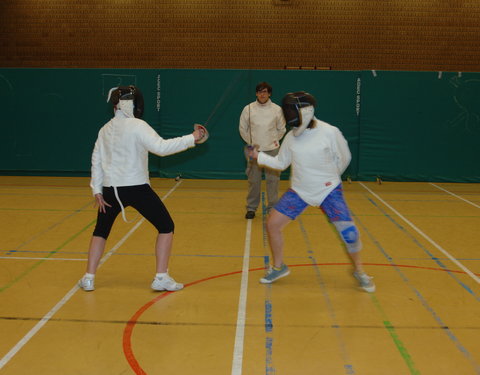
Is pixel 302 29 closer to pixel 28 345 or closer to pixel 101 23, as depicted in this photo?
pixel 101 23

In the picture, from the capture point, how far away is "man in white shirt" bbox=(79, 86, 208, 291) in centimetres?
467

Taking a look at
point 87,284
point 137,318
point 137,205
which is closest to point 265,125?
point 137,205

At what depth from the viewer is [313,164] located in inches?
188

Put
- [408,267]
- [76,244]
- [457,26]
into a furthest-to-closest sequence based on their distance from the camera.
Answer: [457,26]
[76,244]
[408,267]

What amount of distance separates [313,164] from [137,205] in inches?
60.1

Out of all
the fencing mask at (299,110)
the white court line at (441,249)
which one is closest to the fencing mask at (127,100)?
the fencing mask at (299,110)

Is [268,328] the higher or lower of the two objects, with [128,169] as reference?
lower

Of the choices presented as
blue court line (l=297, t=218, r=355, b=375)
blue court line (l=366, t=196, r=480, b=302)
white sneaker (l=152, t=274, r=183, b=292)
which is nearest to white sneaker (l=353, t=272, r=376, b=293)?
blue court line (l=297, t=218, r=355, b=375)

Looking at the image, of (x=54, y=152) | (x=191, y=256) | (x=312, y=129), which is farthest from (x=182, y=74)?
(x=312, y=129)

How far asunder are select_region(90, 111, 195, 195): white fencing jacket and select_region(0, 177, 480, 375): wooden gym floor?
1042 millimetres

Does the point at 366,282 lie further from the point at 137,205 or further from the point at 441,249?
the point at 137,205

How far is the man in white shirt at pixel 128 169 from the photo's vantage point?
4672 millimetres

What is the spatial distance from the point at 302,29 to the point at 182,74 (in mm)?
4202

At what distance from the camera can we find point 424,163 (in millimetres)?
11141
